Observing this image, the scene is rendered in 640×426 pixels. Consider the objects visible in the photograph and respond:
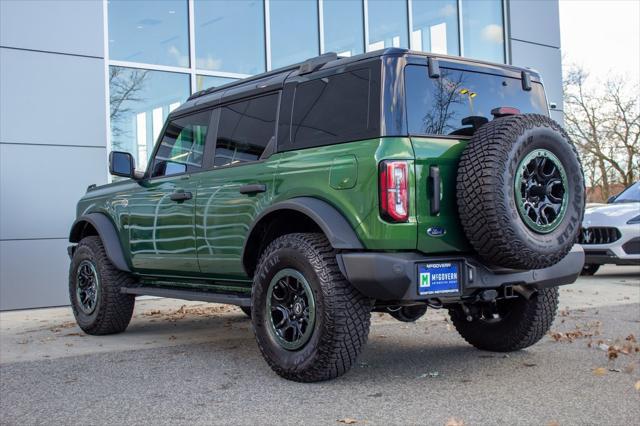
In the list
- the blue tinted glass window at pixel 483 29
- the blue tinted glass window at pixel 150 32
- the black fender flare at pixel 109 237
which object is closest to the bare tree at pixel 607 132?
the blue tinted glass window at pixel 483 29

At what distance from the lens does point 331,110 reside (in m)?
4.74

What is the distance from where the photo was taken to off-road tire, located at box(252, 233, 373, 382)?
14.1ft

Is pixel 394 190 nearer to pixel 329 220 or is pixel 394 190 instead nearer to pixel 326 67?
pixel 329 220

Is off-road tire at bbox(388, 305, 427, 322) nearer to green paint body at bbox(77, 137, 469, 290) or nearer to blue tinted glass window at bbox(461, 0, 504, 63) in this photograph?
green paint body at bbox(77, 137, 469, 290)

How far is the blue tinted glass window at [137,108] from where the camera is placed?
9.93 meters

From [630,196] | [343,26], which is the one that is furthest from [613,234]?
[343,26]

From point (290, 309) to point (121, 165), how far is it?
2583mm

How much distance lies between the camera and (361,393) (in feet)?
14.0

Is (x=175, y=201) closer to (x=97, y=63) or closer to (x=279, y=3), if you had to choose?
(x=97, y=63)

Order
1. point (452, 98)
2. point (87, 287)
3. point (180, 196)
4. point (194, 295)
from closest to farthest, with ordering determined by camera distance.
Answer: point (452, 98), point (194, 295), point (180, 196), point (87, 287)

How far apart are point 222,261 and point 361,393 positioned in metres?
1.64

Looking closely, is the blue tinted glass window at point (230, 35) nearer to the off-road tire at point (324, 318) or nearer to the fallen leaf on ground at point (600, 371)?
the off-road tire at point (324, 318)

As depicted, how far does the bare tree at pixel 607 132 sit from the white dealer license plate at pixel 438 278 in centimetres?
2680

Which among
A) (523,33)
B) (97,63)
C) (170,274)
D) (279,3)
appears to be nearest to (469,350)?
(170,274)
